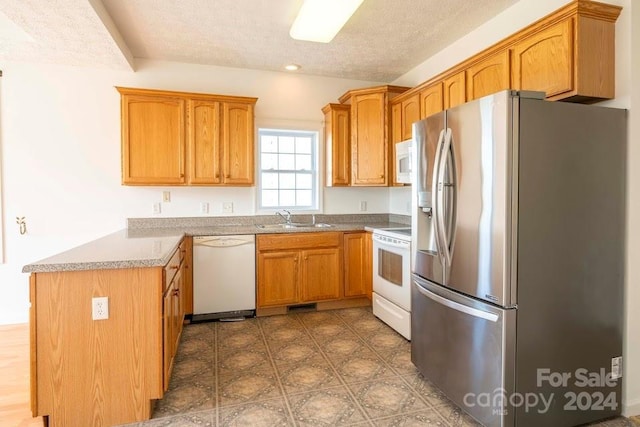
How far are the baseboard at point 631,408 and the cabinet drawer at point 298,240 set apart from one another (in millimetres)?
2511

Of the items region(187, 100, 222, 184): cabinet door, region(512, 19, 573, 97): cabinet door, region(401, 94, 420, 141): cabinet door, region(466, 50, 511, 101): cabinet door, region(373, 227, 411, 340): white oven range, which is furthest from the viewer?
region(187, 100, 222, 184): cabinet door

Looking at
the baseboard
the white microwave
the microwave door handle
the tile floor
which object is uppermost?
the white microwave

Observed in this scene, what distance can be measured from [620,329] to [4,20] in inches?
192

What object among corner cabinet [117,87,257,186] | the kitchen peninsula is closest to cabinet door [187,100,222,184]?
corner cabinet [117,87,257,186]

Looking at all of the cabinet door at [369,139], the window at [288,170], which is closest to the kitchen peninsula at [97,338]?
the window at [288,170]

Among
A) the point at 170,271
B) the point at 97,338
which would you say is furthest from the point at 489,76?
the point at 97,338

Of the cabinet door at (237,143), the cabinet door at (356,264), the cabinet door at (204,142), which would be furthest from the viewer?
the cabinet door at (356,264)

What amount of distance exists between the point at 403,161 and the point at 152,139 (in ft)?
8.09

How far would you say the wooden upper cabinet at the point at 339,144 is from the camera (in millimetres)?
4117

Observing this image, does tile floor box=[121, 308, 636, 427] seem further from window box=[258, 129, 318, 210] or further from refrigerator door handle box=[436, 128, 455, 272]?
window box=[258, 129, 318, 210]

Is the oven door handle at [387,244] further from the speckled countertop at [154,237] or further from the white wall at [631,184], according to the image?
the white wall at [631,184]

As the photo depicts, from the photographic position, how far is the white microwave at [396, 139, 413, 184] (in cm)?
339

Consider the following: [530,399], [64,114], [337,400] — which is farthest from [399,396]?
[64,114]

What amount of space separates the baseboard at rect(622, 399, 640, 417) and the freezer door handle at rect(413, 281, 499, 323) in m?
1.03
